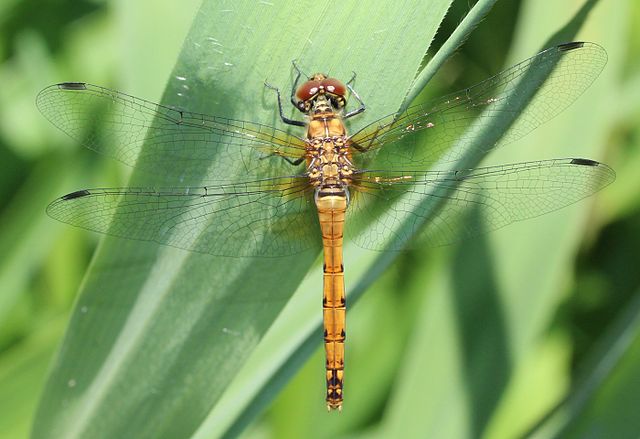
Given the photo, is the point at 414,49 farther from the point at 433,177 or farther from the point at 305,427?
the point at 305,427

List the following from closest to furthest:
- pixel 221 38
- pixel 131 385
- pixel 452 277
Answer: pixel 221 38
pixel 131 385
pixel 452 277

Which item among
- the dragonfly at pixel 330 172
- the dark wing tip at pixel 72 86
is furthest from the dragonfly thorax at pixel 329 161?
the dark wing tip at pixel 72 86

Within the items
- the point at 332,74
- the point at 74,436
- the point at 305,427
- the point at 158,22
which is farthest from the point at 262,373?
the point at 158,22

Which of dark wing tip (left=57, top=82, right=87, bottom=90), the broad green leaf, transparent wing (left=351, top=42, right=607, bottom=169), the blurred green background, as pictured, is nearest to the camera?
the broad green leaf

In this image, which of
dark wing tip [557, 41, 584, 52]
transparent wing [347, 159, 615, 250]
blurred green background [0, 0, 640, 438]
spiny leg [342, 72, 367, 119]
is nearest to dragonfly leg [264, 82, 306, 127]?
spiny leg [342, 72, 367, 119]

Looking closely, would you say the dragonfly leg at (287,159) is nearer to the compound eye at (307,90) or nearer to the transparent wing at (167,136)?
the transparent wing at (167,136)

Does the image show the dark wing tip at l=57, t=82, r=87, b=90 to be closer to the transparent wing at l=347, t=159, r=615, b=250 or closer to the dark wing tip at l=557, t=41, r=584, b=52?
the transparent wing at l=347, t=159, r=615, b=250
